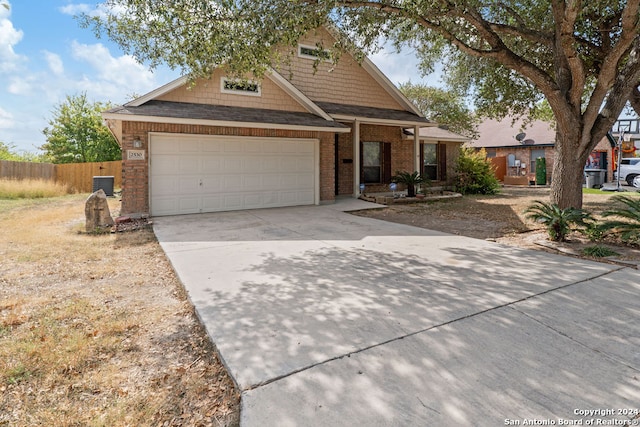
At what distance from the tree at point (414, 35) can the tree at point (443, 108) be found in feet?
52.0

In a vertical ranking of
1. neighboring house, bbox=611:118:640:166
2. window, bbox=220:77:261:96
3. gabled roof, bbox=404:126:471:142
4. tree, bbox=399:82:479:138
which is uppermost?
tree, bbox=399:82:479:138

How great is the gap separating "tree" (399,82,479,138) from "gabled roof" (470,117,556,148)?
2457 millimetres

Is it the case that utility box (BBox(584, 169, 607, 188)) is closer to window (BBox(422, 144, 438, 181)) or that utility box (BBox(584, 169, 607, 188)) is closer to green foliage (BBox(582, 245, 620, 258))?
window (BBox(422, 144, 438, 181))

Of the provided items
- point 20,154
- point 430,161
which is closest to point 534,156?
point 430,161

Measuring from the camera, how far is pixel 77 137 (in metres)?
24.3

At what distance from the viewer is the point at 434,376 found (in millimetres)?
2461

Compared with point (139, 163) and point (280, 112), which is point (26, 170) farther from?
point (280, 112)

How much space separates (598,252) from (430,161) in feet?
38.9

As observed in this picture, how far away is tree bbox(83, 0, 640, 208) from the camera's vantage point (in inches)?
259

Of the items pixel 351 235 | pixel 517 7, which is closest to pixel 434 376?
pixel 351 235

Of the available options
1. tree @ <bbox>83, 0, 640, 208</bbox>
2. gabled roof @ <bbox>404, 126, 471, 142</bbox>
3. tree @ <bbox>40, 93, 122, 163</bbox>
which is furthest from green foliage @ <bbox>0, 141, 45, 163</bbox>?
gabled roof @ <bbox>404, 126, 471, 142</bbox>

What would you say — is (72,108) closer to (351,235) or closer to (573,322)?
(351,235)

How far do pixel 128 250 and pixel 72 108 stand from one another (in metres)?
24.3

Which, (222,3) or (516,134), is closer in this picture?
(222,3)
